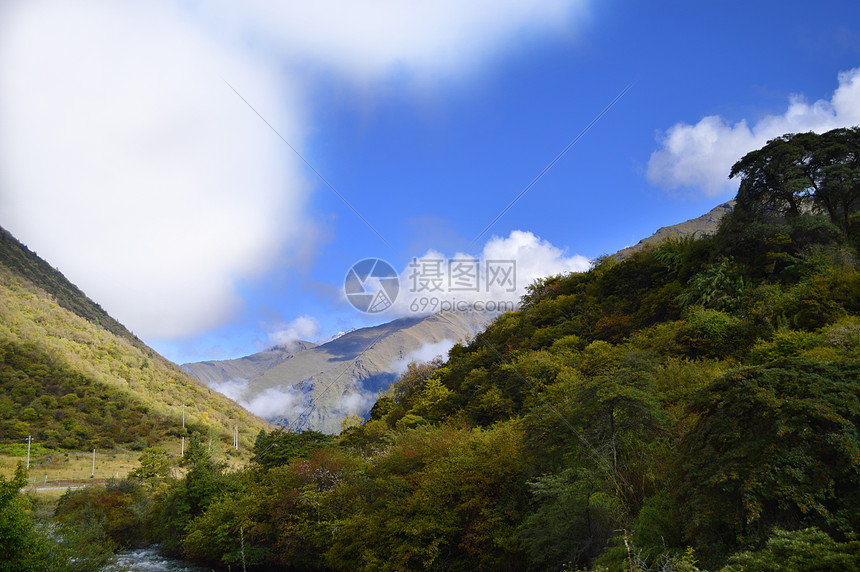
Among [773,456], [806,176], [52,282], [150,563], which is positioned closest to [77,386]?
[150,563]

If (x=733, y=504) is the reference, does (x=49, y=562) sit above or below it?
below

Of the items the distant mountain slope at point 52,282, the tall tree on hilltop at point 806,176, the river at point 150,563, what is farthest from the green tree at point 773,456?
the distant mountain slope at point 52,282

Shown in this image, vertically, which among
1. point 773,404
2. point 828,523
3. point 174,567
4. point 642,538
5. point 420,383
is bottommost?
point 174,567

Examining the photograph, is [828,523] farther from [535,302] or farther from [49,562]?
[535,302]

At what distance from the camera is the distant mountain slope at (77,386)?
8950cm

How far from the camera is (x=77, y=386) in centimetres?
10325

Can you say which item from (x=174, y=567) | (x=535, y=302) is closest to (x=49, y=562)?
(x=174, y=567)

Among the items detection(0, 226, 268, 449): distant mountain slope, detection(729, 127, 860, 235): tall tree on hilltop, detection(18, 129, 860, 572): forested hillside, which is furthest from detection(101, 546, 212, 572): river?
detection(0, 226, 268, 449): distant mountain slope

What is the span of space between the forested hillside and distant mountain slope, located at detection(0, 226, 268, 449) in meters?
66.4

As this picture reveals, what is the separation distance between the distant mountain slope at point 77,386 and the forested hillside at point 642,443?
218 ft

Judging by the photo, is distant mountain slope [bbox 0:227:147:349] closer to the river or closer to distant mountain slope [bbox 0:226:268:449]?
distant mountain slope [bbox 0:226:268:449]

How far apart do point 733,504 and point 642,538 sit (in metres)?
2.68

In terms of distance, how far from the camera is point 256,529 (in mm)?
26859

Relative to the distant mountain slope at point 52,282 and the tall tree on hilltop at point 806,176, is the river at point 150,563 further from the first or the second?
the distant mountain slope at point 52,282
